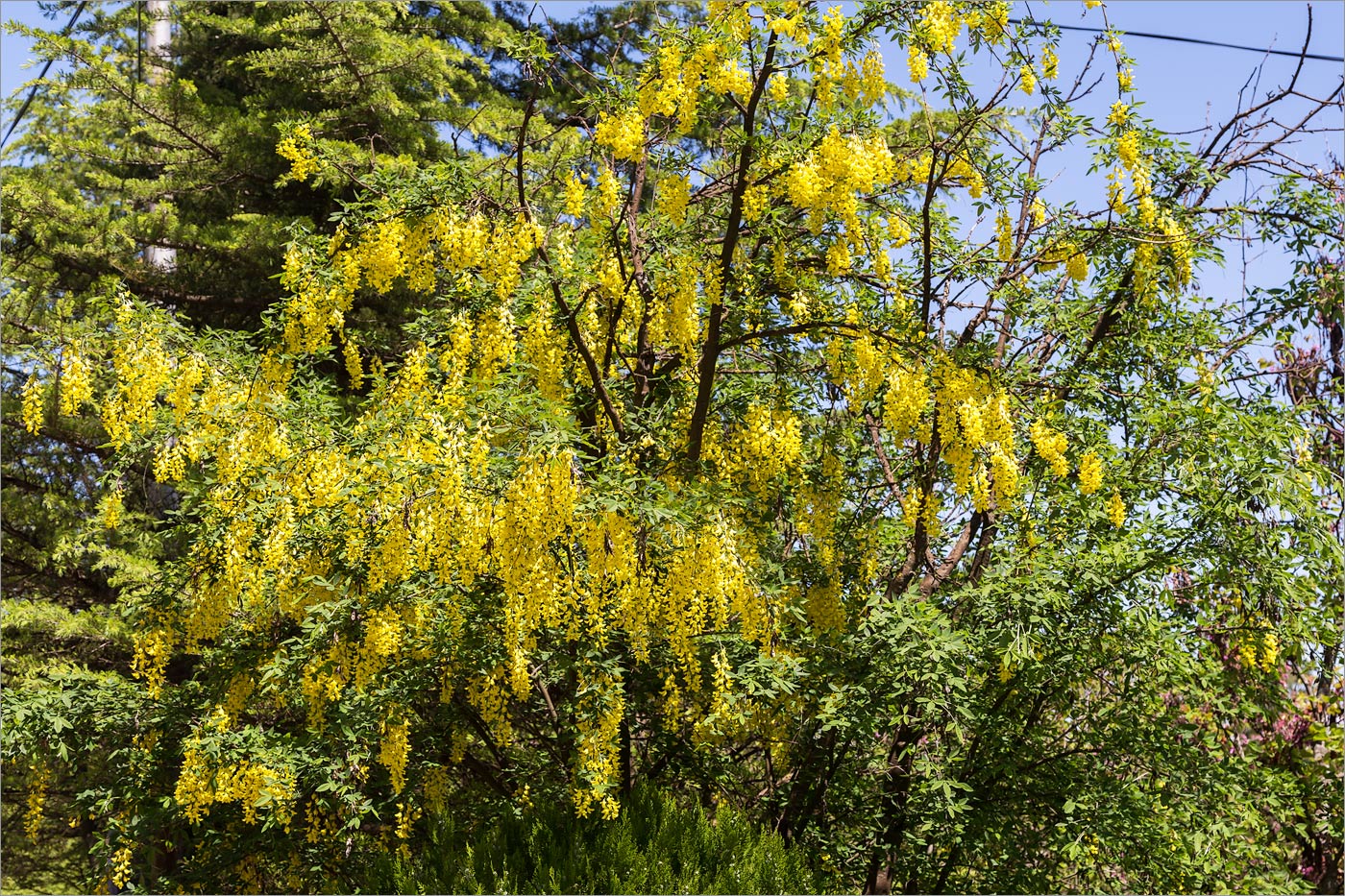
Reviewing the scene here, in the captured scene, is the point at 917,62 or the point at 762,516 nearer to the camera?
the point at 917,62

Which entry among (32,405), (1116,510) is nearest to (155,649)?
(32,405)

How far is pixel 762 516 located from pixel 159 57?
8.50 meters

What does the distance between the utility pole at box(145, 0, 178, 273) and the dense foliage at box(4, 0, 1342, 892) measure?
4.53m

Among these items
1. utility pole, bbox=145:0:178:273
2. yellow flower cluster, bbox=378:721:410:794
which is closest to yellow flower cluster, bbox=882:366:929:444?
yellow flower cluster, bbox=378:721:410:794

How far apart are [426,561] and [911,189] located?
3.34 m

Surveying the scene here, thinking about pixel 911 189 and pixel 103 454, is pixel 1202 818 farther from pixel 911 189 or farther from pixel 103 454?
pixel 103 454

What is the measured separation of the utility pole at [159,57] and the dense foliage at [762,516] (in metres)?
4.53

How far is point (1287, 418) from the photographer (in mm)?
4914

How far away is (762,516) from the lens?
17.6 feet

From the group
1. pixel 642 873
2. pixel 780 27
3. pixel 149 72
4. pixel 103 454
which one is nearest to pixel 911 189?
pixel 780 27

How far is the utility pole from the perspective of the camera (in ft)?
32.5

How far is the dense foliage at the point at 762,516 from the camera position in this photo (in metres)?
→ 4.43

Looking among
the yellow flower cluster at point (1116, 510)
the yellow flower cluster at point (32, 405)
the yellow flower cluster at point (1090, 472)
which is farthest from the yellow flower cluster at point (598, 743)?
the yellow flower cluster at point (32, 405)

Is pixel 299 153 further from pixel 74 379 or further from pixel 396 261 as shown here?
pixel 74 379
